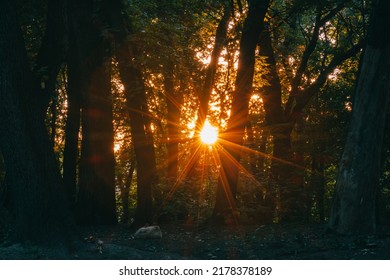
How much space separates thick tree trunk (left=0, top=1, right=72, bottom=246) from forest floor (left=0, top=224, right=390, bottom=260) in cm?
44

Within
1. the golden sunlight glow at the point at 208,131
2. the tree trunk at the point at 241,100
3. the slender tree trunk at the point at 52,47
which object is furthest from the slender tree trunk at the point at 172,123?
the slender tree trunk at the point at 52,47

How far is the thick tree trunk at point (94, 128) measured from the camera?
15469 millimetres

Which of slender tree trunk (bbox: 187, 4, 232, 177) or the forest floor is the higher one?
slender tree trunk (bbox: 187, 4, 232, 177)

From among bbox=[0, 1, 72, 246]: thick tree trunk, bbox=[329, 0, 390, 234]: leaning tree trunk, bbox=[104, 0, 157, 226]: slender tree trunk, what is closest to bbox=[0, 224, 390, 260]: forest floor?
bbox=[0, 1, 72, 246]: thick tree trunk

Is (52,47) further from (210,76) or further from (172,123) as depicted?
(172,123)

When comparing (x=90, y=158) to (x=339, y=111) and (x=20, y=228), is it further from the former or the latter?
(x=339, y=111)

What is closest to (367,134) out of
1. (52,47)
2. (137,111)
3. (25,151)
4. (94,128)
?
(137,111)

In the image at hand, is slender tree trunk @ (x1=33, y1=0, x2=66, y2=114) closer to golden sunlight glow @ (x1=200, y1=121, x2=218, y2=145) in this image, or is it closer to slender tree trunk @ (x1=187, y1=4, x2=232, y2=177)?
slender tree trunk @ (x1=187, y1=4, x2=232, y2=177)

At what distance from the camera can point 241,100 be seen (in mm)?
14547

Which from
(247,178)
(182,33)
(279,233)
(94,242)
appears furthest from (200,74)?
(94,242)

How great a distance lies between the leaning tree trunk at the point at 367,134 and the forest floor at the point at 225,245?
580 millimetres

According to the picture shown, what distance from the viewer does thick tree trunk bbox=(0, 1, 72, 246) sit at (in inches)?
365

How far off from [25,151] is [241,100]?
7.12 metres

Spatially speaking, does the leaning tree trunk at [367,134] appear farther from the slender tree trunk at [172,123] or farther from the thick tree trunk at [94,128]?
the slender tree trunk at [172,123]
